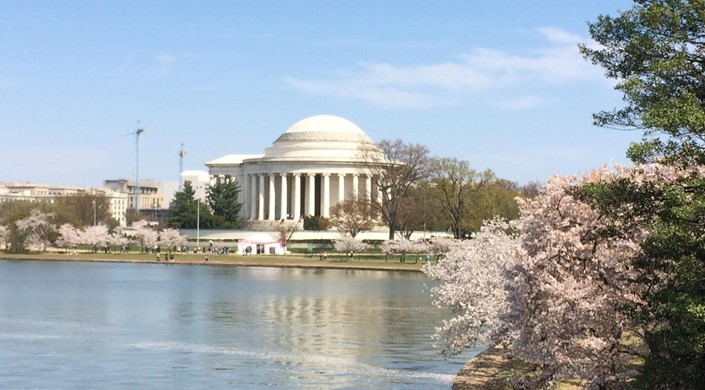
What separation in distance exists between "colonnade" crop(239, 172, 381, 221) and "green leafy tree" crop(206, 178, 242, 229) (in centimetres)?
578

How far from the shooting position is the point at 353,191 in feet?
465

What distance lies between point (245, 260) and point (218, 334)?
60325mm

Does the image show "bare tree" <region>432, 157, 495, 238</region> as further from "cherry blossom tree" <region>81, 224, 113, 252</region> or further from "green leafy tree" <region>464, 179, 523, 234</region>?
"cherry blossom tree" <region>81, 224, 113, 252</region>

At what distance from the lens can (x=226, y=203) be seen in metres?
140

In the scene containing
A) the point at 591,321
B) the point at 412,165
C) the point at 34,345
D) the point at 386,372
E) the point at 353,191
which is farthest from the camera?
the point at 353,191

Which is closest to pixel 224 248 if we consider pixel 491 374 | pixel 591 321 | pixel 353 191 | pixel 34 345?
pixel 353 191

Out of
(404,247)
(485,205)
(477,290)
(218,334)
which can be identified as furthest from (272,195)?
(477,290)

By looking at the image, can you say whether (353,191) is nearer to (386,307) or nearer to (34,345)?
(386,307)

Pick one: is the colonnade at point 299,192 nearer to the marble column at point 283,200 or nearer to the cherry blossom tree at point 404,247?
the marble column at point 283,200

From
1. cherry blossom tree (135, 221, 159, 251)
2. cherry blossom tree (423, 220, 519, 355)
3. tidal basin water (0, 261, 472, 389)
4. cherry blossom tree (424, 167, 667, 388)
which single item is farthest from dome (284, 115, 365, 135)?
cherry blossom tree (424, 167, 667, 388)

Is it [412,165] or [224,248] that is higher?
[412,165]

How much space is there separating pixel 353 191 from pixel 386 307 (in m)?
90.6

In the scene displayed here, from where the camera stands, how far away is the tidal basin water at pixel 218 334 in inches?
1173

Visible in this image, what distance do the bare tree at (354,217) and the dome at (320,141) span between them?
69.2 ft
